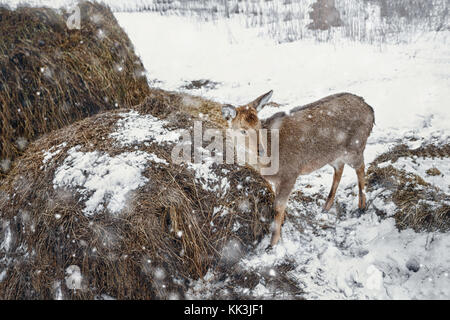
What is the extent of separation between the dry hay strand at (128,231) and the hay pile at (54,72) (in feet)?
4.36

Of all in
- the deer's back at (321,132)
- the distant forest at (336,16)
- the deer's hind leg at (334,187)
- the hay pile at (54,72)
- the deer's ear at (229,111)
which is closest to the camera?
the deer's ear at (229,111)

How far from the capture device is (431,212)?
339 cm

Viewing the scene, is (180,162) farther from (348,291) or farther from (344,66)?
(344,66)

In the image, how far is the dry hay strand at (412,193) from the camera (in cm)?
335

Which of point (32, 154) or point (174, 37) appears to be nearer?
point (32, 154)

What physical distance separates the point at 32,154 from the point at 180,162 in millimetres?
1929

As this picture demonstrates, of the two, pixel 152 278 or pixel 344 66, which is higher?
pixel 344 66

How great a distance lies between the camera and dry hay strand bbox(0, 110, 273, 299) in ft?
9.32

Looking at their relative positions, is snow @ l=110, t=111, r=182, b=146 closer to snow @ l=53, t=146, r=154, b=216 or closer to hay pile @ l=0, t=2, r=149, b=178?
snow @ l=53, t=146, r=154, b=216

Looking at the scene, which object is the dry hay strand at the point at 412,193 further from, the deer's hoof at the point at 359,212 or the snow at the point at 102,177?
the snow at the point at 102,177

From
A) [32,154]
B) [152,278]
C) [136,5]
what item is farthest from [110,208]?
[136,5]

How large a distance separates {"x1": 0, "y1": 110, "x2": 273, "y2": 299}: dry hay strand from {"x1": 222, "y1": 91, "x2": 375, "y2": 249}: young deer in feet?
1.08
